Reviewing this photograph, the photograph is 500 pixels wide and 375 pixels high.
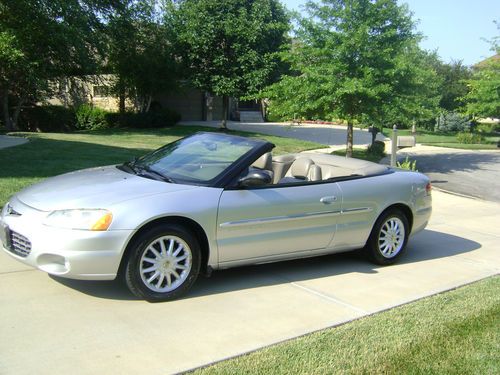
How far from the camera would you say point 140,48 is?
2580 cm

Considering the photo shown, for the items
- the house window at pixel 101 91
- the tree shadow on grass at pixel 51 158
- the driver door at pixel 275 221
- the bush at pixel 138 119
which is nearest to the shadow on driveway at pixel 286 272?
the driver door at pixel 275 221

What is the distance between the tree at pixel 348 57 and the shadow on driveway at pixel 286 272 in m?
7.37

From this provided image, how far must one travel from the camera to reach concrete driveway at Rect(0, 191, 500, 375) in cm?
350

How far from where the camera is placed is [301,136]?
27547 millimetres

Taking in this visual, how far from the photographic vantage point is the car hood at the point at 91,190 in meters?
4.36

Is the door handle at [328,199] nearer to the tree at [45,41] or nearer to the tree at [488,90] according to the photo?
the tree at [45,41]

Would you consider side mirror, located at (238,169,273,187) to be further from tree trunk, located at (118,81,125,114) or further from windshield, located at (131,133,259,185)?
tree trunk, located at (118,81,125,114)

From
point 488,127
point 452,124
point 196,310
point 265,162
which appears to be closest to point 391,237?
point 265,162

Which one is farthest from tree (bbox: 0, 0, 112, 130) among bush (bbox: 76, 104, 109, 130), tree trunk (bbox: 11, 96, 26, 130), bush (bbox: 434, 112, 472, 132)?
bush (bbox: 434, 112, 472, 132)

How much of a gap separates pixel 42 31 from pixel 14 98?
5928 mm

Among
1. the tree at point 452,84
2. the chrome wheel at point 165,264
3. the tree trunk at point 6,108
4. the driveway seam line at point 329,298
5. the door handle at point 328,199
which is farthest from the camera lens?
the tree at point 452,84

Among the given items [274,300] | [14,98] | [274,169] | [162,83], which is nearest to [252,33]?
[162,83]

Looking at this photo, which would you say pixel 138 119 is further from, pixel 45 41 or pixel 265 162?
pixel 265 162

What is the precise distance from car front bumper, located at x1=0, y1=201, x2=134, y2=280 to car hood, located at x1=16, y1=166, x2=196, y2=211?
18 cm
